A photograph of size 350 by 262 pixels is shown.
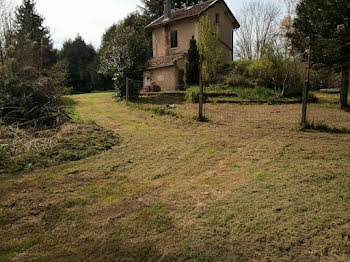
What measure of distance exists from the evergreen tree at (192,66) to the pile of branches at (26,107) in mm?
10800

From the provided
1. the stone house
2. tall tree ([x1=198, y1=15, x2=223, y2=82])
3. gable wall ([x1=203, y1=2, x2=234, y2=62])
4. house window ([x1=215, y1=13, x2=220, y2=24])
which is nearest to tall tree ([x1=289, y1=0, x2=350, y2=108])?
tall tree ([x1=198, y1=15, x2=223, y2=82])

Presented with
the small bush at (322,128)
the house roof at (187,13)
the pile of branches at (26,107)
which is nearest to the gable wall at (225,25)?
the house roof at (187,13)

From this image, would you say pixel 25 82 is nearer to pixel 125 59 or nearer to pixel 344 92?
pixel 125 59

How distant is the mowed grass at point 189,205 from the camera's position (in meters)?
2.43

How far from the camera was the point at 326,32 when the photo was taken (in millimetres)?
10328

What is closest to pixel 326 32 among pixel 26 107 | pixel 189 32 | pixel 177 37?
pixel 26 107

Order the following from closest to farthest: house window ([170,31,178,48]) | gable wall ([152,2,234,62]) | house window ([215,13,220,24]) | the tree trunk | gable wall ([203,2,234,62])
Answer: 1. the tree trunk
2. gable wall ([152,2,234,62])
3. gable wall ([203,2,234,62])
4. house window ([215,13,220,24])
5. house window ([170,31,178,48])

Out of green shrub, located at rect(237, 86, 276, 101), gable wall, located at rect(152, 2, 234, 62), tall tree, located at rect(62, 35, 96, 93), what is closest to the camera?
green shrub, located at rect(237, 86, 276, 101)

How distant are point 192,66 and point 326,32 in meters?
8.74

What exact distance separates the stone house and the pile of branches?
11.4 meters

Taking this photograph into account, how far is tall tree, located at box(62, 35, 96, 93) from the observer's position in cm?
3312

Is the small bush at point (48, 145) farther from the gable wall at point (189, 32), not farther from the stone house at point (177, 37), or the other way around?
the gable wall at point (189, 32)

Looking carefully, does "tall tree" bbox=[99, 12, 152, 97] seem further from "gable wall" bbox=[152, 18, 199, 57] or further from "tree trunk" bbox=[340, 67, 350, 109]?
"tree trunk" bbox=[340, 67, 350, 109]

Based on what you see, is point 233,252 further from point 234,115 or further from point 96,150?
point 234,115
